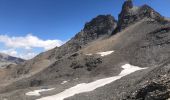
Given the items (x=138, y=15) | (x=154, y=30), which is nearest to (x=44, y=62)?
(x=138, y=15)

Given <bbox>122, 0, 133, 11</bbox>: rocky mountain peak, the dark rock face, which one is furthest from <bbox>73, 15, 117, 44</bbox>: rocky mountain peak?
the dark rock face

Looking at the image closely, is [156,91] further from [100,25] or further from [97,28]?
[100,25]

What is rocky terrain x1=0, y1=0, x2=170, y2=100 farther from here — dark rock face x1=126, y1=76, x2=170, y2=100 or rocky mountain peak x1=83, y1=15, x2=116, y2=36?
rocky mountain peak x1=83, y1=15, x2=116, y2=36

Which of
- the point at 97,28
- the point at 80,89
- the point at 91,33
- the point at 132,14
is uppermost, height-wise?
the point at 97,28

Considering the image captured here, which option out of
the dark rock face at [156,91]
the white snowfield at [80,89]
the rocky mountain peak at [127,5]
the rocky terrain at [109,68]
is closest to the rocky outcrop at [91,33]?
the rocky mountain peak at [127,5]

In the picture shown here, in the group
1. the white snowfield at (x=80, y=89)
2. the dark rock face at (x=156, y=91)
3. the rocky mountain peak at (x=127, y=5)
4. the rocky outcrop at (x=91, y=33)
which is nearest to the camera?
the dark rock face at (x=156, y=91)

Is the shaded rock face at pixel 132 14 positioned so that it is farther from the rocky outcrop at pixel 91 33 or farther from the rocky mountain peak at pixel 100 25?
the rocky mountain peak at pixel 100 25

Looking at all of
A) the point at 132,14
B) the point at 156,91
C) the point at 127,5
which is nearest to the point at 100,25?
the point at 127,5

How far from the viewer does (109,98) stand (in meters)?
41.8

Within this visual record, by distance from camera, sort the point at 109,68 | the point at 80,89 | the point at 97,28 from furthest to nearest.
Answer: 1. the point at 97,28
2. the point at 109,68
3. the point at 80,89

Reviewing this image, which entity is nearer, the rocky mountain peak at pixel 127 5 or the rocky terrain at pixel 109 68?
the rocky terrain at pixel 109 68

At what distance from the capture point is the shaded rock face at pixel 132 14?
443 feet

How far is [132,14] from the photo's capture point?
471 feet

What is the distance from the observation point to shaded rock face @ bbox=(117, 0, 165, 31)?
134875mm
